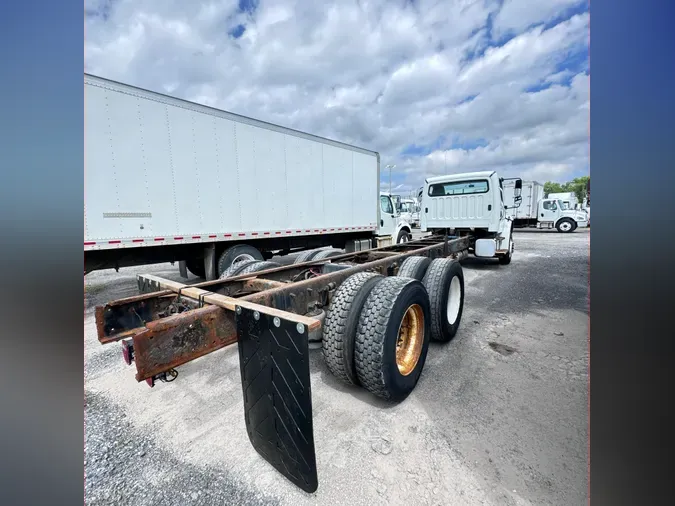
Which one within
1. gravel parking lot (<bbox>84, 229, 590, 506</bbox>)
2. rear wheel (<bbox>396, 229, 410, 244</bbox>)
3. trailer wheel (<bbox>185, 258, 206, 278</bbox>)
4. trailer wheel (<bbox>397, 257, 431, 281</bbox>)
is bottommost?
gravel parking lot (<bbox>84, 229, 590, 506</bbox>)

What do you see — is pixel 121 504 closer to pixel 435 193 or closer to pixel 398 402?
pixel 398 402

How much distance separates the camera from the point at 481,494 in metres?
1.80

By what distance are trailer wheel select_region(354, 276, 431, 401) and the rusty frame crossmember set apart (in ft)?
1.80

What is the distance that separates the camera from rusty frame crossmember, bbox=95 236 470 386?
1656 millimetres

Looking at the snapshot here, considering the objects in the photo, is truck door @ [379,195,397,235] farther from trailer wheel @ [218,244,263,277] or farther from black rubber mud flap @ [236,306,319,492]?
black rubber mud flap @ [236,306,319,492]

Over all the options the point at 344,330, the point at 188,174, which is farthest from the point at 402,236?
the point at 344,330

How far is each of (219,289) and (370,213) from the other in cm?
851

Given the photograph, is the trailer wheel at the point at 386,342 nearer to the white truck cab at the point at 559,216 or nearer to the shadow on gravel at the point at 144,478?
the shadow on gravel at the point at 144,478

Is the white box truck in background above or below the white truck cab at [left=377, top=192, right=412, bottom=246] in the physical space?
above

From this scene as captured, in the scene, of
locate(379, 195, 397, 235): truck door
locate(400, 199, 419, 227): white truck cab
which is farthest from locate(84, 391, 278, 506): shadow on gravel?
locate(379, 195, 397, 235): truck door

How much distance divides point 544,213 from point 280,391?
2876 centimetres

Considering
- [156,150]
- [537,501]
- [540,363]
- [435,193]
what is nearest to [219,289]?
[537,501]

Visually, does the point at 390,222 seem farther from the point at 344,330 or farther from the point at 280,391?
the point at 280,391

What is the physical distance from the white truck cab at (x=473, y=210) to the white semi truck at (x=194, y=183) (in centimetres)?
303
